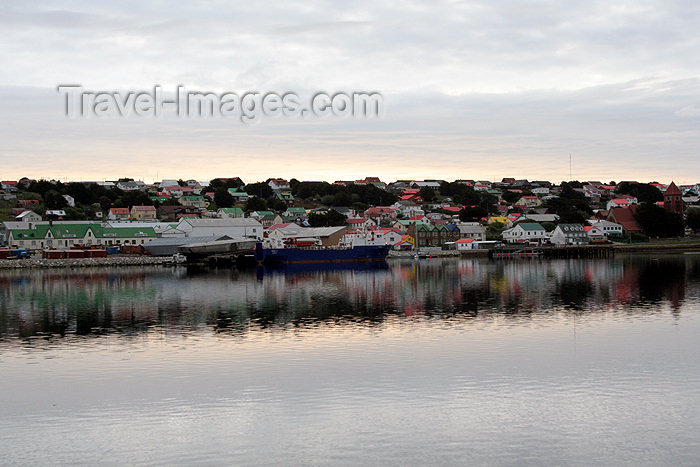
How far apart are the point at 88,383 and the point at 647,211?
77673 millimetres

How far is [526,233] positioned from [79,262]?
50390 millimetres

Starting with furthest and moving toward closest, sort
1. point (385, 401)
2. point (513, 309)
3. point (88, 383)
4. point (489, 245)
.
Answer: point (489, 245)
point (513, 309)
point (88, 383)
point (385, 401)

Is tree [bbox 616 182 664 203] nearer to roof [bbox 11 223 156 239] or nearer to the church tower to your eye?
the church tower

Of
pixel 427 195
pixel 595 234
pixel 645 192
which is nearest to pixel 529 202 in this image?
pixel 427 195

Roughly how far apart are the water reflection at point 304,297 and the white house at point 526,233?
3615cm

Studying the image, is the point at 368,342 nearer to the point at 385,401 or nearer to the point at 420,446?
the point at 385,401

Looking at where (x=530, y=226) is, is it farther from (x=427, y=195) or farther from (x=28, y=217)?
(x=28, y=217)

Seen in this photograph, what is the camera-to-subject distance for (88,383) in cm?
1422

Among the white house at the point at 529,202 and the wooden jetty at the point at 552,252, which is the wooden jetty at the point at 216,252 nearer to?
the wooden jetty at the point at 552,252

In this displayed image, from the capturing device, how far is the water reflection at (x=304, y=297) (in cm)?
2330

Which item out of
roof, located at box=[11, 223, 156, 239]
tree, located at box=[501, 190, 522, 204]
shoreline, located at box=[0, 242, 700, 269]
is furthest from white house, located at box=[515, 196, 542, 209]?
roof, located at box=[11, 223, 156, 239]

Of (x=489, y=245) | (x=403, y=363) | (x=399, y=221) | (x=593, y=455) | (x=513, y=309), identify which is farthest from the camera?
(x=399, y=221)

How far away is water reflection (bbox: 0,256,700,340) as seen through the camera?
917 inches

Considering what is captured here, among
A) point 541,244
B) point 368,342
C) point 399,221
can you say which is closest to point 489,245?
point 541,244
